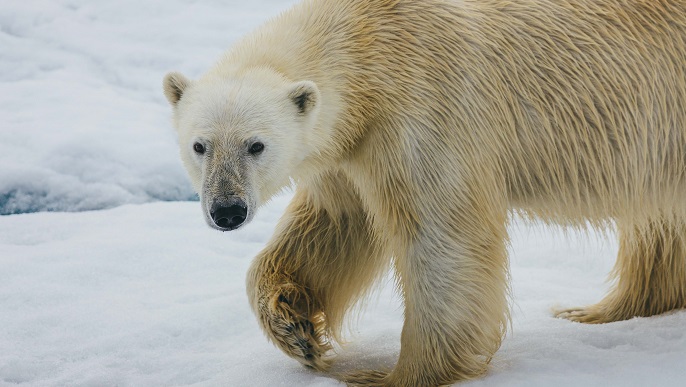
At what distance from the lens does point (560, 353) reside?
12.9 ft

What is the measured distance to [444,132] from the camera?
3.66 m

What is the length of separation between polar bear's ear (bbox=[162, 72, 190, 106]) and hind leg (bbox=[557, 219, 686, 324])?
2482 mm

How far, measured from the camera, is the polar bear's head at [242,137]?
3.39m

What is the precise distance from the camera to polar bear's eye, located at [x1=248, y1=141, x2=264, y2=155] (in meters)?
3.48

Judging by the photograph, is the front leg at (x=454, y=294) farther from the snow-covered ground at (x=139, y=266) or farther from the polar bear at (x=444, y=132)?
the snow-covered ground at (x=139, y=266)

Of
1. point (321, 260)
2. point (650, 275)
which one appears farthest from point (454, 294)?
point (650, 275)

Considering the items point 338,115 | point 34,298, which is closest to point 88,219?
point 34,298

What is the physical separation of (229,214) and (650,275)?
2625 millimetres

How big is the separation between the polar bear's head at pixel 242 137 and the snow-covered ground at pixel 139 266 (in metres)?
1.01

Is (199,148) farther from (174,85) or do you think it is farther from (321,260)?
(321,260)

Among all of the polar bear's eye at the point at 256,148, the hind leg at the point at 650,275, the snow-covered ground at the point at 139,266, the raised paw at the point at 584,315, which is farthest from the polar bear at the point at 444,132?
the raised paw at the point at 584,315

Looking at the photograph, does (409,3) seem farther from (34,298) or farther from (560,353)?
(34,298)

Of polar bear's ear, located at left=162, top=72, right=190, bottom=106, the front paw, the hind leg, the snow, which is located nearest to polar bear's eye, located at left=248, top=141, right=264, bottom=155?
polar bear's ear, located at left=162, top=72, right=190, bottom=106

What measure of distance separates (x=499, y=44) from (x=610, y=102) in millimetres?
590
